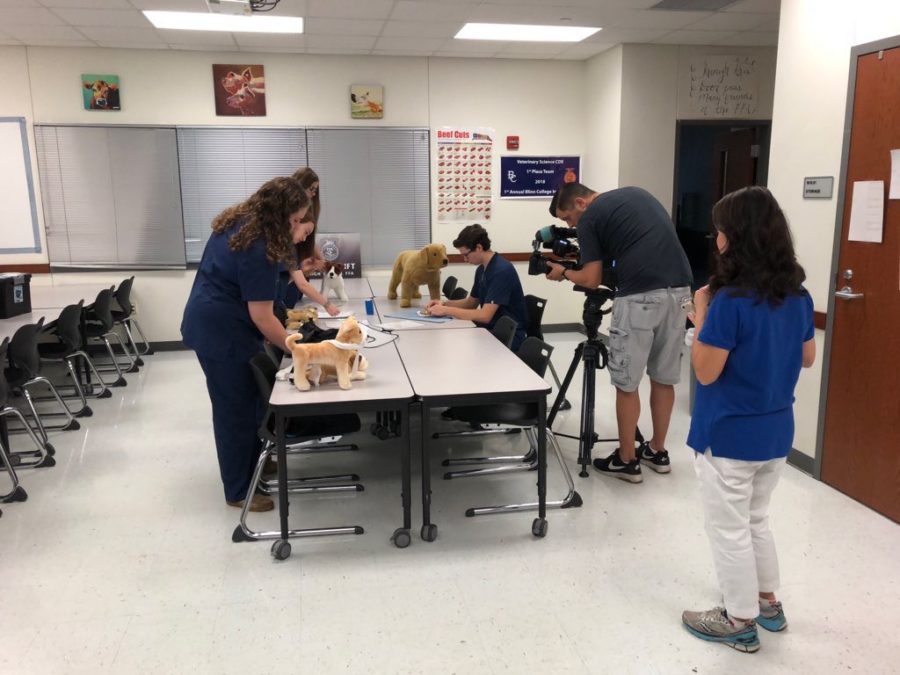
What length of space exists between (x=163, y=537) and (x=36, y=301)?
320cm

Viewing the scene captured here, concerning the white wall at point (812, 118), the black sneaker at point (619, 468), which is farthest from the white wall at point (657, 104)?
the black sneaker at point (619, 468)

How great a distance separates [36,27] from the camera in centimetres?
507

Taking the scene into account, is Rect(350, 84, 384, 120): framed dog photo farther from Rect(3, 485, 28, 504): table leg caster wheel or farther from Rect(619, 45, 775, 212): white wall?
Rect(3, 485, 28, 504): table leg caster wheel

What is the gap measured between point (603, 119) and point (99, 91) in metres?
4.50

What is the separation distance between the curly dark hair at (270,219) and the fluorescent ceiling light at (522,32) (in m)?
3.15

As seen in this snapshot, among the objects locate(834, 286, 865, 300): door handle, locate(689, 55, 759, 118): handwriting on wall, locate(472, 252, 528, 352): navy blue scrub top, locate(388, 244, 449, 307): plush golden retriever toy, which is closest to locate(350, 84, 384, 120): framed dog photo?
locate(388, 244, 449, 307): plush golden retriever toy

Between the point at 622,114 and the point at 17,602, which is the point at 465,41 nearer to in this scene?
the point at 622,114

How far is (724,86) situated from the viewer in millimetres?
6070

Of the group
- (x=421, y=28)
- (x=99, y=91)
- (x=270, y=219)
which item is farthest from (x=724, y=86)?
(x=99, y=91)

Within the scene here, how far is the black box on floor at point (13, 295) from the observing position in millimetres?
4359

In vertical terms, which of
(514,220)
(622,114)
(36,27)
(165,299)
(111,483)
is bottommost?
(111,483)

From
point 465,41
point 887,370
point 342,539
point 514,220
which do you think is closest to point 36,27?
point 465,41

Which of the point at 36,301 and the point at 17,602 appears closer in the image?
the point at 17,602

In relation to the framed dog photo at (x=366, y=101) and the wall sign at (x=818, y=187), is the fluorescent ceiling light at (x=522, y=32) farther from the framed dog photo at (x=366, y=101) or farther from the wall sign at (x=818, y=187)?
the wall sign at (x=818, y=187)
